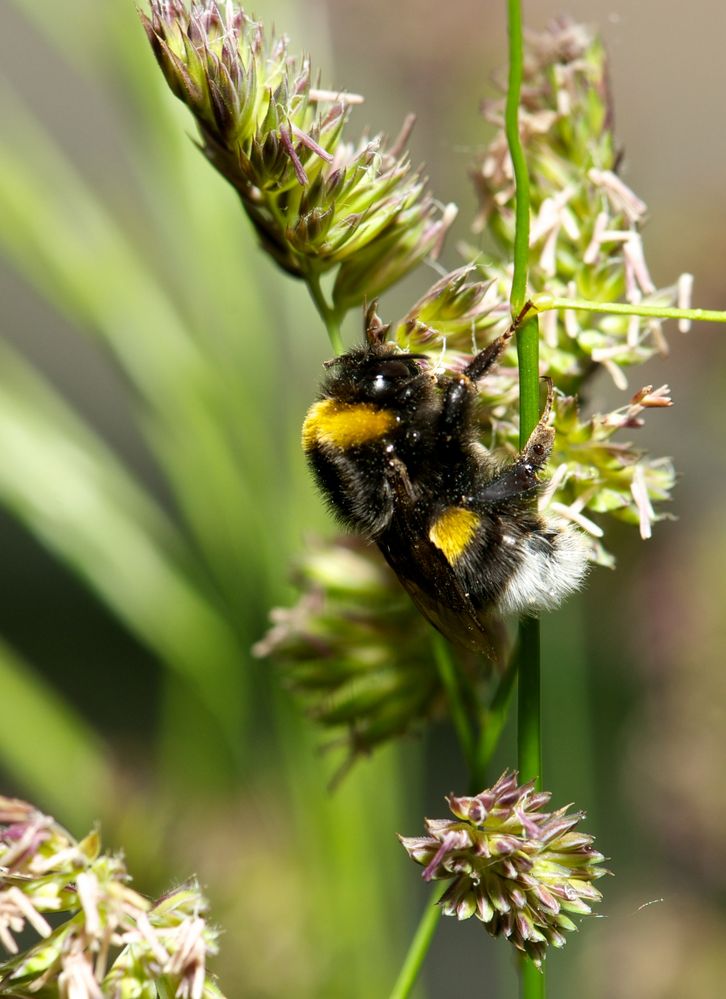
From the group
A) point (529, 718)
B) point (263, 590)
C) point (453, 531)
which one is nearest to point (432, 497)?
point (453, 531)

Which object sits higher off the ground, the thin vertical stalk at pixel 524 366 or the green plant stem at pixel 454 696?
the thin vertical stalk at pixel 524 366

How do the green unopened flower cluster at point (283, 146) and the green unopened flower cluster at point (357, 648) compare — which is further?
the green unopened flower cluster at point (357, 648)

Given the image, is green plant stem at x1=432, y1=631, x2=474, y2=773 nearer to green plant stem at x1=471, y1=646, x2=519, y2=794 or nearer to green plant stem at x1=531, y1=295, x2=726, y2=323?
green plant stem at x1=471, y1=646, x2=519, y2=794

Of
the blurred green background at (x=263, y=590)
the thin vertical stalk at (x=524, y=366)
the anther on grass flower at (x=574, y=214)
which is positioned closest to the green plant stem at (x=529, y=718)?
the thin vertical stalk at (x=524, y=366)

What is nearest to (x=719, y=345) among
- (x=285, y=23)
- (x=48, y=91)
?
(x=285, y=23)

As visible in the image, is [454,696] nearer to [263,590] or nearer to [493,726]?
[493,726]

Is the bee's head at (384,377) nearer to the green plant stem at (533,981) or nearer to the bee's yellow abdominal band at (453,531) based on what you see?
the bee's yellow abdominal band at (453,531)

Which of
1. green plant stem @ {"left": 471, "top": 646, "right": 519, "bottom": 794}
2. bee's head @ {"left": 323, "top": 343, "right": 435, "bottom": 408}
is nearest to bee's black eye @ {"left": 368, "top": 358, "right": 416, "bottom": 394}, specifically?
bee's head @ {"left": 323, "top": 343, "right": 435, "bottom": 408}
